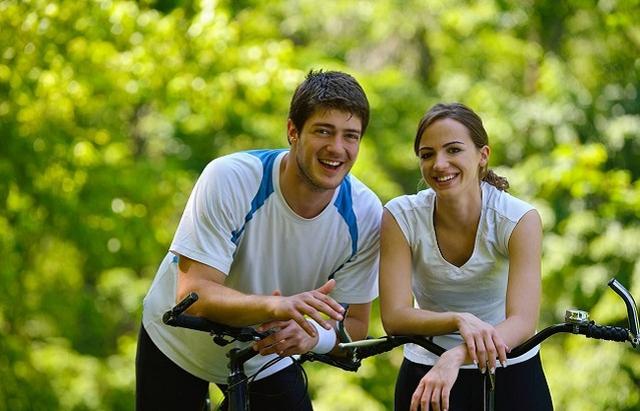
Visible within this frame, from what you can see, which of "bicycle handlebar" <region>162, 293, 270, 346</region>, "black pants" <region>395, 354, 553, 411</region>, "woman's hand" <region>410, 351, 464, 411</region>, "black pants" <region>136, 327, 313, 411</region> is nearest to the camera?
"woman's hand" <region>410, 351, 464, 411</region>

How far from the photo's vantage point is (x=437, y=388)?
116 inches

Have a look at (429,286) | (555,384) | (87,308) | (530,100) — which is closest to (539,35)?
(530,100)

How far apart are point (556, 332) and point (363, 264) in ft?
2.91

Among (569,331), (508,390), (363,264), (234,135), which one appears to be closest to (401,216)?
(363,264)

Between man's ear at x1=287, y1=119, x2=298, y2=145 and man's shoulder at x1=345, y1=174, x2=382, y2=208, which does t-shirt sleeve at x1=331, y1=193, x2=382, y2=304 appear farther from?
man's ear at x1=287, y1=119, x2=298, y2=145

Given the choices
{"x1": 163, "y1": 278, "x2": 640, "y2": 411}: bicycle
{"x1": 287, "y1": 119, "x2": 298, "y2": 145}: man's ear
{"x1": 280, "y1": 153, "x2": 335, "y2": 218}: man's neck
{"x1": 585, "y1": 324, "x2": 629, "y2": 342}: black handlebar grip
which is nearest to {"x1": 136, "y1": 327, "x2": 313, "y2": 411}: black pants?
{"x1": 163, "y1": 278, "x2": 640, "y2": 411}: bicycle

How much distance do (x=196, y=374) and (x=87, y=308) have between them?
21.6 ft

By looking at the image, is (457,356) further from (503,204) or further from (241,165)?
(241,165)

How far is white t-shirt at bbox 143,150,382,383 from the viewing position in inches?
135

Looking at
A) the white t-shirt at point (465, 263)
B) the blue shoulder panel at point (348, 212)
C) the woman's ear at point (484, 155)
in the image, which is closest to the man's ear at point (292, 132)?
the blue shoulder panel at point (348, 212)

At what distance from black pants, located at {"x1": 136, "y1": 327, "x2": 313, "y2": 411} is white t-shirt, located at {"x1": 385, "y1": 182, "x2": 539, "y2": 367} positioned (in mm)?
472

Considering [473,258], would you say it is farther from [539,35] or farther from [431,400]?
[539,35]

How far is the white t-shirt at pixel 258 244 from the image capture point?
343 cm

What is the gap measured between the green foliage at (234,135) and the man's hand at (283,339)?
4292 millimetres
